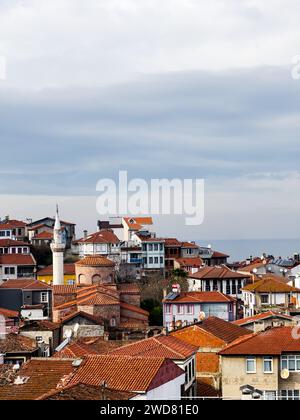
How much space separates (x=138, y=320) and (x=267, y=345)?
14195mm

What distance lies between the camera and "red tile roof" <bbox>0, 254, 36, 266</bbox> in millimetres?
35872

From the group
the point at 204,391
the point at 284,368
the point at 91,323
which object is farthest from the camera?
the point at 91,323

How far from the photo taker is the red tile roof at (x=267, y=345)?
13.4 metres

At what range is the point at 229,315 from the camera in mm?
27547

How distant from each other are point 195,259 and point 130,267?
381cm

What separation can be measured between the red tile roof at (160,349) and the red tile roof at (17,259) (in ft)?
72.0

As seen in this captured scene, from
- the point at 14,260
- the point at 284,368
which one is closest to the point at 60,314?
the point at 14,260

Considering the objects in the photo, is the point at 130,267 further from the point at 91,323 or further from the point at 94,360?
the point at 94,360

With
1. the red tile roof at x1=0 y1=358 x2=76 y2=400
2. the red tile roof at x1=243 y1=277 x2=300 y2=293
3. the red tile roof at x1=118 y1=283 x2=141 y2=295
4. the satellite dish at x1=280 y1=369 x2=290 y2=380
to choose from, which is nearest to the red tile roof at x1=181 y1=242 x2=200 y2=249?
the red tile roof at x1=118 y1=283 x2=141 y2=295

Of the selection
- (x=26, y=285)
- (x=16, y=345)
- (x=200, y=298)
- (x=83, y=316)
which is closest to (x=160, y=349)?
(x=16, y=345)

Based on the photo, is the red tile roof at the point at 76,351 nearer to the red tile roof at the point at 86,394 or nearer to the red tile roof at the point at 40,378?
the red tile roof at the point at 40,378

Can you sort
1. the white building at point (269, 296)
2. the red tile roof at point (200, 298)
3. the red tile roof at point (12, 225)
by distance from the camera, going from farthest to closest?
the red tile roof at point (12, 225)
the white building at point (269, 296)
the red tile roof at point (200, 298)

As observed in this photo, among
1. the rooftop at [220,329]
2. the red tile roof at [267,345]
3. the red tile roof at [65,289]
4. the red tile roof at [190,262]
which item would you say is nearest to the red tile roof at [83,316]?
the red tile roof at [65,289]

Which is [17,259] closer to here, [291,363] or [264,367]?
[264,367]
